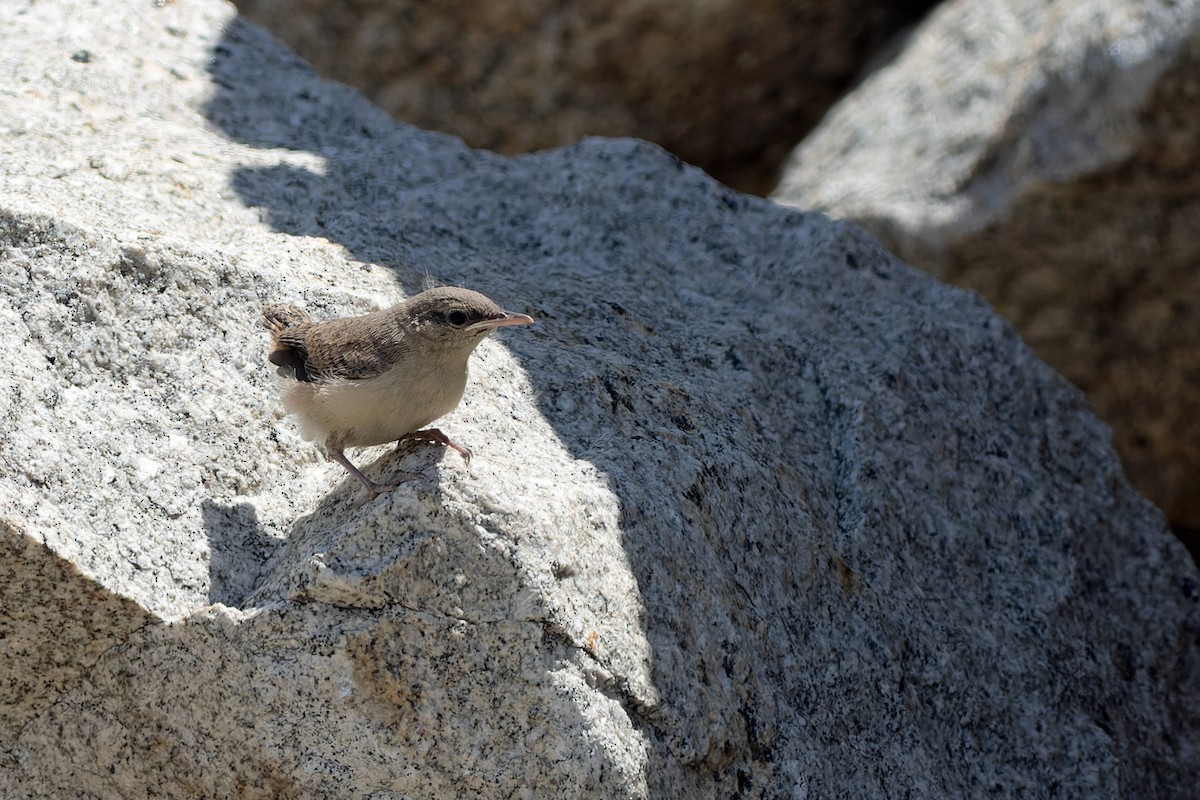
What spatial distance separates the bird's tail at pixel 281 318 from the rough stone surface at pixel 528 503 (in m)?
0.15

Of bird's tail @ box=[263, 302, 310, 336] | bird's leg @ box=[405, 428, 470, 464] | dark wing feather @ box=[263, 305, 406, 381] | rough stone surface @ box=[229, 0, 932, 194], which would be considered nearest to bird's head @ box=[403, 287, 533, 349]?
dark wing feather @ box=[263, 305, 406, 381]

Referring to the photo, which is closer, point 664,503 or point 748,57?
point 664,503

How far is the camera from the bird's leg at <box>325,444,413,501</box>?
388cm

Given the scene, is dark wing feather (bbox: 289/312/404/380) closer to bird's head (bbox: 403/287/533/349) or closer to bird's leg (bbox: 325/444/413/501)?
bird's head (bbox: 403/287/533/349)

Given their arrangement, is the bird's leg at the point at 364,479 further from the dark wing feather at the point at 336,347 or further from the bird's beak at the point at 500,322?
the bird's beak at the point at 500,322

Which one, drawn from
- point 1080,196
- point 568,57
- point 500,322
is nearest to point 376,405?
point 500,322

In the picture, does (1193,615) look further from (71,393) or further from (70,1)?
(70,1)

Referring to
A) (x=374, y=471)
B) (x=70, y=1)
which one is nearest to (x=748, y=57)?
(x=70, y=1)

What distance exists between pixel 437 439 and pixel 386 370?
0.29 m

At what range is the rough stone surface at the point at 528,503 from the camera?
3.76 m

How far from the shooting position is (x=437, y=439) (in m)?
4.12

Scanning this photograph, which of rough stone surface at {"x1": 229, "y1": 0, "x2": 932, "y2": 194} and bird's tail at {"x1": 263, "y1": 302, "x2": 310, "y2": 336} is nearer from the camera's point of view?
bird's tail at {"x1": 263, "y1": 302, "x2": 310, "y2": 336}

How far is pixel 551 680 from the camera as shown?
3.70 metres

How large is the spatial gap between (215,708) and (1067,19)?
25.7ft
